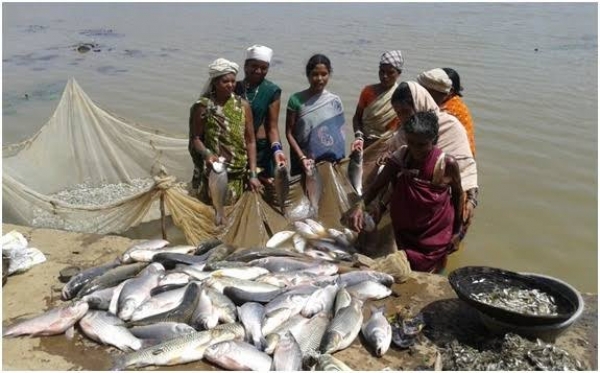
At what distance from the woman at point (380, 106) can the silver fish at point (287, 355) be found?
8.24 ft

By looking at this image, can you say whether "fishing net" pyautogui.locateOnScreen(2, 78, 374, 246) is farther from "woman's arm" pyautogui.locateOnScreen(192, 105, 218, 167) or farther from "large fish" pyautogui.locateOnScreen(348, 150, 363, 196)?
"woman's arm" pyautogui.locateOnScreen(192, 105, 218, 167)

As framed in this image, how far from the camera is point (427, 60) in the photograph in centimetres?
1412

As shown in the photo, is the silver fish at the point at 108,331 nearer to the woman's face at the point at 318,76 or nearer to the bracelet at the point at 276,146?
the bracelet at the point at 276,146

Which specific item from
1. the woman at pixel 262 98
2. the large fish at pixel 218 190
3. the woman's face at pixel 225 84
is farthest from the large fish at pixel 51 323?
the woman at pixel 262 98

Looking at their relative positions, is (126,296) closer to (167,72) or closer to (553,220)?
(553,220)

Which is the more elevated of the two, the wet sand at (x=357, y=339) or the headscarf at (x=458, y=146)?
the headscarf at (x=458, y=146)

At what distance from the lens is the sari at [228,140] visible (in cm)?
463

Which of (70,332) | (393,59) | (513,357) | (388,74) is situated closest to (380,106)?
(388,74)

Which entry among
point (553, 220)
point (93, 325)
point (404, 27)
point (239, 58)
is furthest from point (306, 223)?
point (404, 27)

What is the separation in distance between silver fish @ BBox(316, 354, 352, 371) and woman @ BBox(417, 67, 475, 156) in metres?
2.60

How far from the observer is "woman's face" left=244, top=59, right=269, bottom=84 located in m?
4.79

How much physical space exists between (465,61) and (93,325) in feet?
43.0

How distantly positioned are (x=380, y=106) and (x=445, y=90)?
2.72 feet

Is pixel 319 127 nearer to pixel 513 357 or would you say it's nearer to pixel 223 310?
pixel 223 310
